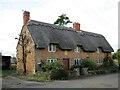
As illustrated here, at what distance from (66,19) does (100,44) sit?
21.3 metres

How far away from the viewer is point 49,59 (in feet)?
75.8

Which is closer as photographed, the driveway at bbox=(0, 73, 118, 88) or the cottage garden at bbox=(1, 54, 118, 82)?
the driveway at bbox=(0, 73, 118, 88)

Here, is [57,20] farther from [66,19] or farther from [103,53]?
[103,53]

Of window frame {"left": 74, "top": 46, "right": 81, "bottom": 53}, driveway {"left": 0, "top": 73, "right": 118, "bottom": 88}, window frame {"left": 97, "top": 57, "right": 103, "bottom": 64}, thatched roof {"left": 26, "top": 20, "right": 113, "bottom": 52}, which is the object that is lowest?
driveway {"left": 0, "top": 73, "right": 118, "bottom": 88}

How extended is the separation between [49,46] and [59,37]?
2.78 m

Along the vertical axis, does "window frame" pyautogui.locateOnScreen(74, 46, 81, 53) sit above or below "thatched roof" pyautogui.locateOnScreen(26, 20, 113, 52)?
below

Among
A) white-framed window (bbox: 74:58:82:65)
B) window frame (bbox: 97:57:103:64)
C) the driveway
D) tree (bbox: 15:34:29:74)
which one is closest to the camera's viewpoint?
the driveway

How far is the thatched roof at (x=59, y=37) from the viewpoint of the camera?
73.3 ft

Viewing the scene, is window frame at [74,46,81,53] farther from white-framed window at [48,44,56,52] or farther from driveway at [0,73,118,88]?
driveway at [0,73,118,88]

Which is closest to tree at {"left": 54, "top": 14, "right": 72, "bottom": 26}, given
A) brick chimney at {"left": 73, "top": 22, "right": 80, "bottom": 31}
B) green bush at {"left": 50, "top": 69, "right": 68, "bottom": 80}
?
brick chimney at {"left": 73, "top": 22, "right": 80, "bottom": 31}

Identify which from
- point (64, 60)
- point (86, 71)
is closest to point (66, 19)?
point (64, 60)

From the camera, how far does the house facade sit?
22.0 m

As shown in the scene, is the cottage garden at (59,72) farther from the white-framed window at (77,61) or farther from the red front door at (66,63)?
the red front door at (66,63)

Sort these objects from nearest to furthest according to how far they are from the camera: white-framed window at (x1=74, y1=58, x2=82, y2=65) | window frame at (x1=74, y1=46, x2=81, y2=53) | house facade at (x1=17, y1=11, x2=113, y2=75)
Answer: house facade at (x1=17, y1=11, x2=113, y2=75) < white-framed window at (x1=74, y1=58, x2=82, y2=65) < window frame at (x1=74, y1=46, x2=81, y2=53)
